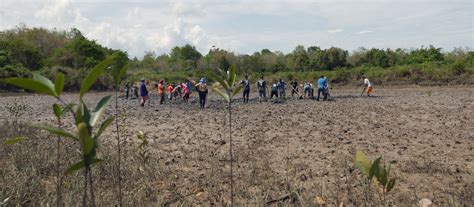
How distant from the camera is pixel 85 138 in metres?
1.73

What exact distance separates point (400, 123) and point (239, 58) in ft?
161

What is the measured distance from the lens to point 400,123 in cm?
1191

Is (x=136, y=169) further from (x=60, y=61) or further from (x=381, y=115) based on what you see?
(x=60, y=61)

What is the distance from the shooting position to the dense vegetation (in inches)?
1497

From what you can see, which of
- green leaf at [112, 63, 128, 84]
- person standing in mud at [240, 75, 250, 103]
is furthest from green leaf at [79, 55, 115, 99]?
person standing in mud at [240, 75, 250, 103]

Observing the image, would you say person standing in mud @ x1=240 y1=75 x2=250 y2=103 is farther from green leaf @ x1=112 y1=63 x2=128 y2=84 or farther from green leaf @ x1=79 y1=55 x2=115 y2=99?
green leaf @ x1=79 y1=55 x2=115 y2=99

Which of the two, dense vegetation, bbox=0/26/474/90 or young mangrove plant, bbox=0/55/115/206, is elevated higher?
dense vegetation, bbox=0/26/474/90

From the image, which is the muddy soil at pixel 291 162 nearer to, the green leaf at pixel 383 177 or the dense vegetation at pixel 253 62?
the green leaf at pixel 383 177

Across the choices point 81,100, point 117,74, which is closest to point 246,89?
point 117,74

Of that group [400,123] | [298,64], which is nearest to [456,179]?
[400,123]

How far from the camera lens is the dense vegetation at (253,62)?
3803 centimetres

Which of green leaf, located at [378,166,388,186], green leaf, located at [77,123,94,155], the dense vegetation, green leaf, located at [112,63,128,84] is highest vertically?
the dense vegetation

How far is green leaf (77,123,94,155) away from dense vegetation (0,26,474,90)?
80.7ft

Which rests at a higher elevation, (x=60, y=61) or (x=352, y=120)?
(x=60, y=61)
